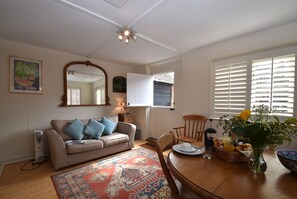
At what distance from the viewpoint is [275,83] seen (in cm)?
209

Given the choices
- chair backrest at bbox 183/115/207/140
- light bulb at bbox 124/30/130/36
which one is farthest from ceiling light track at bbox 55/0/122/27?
chair backrest at bbox 183/115/207/140

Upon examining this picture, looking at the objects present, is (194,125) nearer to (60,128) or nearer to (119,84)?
(119,84)

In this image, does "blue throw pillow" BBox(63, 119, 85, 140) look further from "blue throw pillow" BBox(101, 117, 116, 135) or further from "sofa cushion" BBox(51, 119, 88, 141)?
"blue throw pillow" BBox(101, 117, 116, 135)

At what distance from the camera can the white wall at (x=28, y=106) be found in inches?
101

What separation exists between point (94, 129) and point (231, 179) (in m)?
2.74

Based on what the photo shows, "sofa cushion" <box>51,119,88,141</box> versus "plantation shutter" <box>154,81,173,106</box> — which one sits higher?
"plantation shutter" <box>154,81,173,106</box>

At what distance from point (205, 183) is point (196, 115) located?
7.57 ft

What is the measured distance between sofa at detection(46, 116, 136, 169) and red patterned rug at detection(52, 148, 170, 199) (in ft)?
0.71

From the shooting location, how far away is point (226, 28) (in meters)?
2.13

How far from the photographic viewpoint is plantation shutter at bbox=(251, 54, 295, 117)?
1989mm

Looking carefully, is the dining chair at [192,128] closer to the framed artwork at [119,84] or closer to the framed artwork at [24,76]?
the framed artwork at [119,84]

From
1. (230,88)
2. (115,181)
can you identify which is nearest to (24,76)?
(115,181)

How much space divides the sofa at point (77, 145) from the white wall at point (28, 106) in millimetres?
425

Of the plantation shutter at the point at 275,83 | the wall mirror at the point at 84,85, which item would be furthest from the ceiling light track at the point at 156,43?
the wall mirror at the point at 84,85
